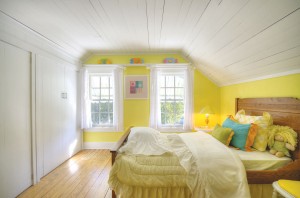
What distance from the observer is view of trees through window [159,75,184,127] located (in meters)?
3.87

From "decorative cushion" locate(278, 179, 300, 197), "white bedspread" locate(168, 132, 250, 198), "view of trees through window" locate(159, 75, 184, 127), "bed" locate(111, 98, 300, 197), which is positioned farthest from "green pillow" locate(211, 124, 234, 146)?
"view of trees through window" locate(159, 75, 184, 127)

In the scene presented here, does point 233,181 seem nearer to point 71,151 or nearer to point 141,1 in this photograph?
point 141,1

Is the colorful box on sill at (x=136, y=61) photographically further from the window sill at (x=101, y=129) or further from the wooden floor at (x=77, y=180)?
the wooden floor at (x=77, y=180)

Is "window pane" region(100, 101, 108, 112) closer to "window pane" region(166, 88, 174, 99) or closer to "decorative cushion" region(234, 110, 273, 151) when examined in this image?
"window pane" region(166, 88, 174, 99)

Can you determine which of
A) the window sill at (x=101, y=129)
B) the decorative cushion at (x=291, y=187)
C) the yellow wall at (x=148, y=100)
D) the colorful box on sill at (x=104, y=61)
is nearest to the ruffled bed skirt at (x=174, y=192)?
the decorative cushion at (x=291, y=187)

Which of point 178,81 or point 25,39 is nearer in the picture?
point 25,39

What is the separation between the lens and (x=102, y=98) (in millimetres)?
3930

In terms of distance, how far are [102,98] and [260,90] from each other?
339cm

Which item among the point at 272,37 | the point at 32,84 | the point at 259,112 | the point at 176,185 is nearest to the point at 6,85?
the point at 32,84

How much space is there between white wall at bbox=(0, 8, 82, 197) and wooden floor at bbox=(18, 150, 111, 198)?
16 cm

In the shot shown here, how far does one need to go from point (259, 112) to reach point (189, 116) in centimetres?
149

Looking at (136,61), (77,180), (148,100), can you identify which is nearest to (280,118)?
A: (148,100)

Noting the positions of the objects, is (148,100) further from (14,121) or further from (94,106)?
(14,121)

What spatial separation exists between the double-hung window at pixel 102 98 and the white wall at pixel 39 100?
0.35 m
